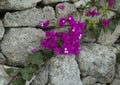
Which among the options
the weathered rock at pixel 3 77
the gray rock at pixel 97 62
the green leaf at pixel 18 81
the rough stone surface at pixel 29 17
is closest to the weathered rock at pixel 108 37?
the gray rock at pixel 97 62

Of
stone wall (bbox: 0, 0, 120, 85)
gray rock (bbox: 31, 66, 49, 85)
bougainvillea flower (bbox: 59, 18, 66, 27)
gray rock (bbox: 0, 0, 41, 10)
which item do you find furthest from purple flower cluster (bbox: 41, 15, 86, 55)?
gray rock (bbox: 0, 0, 41, 10)

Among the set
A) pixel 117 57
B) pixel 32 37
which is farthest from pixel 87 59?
pixel 32 37

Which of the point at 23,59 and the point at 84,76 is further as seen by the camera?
the point at 84,76

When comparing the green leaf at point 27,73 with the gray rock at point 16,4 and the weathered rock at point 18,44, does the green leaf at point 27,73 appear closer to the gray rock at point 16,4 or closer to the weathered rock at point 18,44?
the weathered rock at point 18,44

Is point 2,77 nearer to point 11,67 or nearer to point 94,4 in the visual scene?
point 11,67

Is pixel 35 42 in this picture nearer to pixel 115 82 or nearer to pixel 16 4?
pixel 16 4

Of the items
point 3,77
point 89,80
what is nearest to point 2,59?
point 3,77
